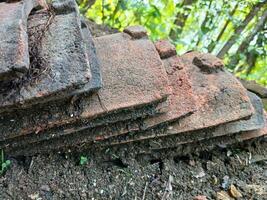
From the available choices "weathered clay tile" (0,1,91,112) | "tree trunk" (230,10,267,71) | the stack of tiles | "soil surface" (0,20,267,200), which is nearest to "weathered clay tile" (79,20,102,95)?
the stack of tiles

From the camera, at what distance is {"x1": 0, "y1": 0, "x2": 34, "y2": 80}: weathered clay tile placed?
5.30 feet

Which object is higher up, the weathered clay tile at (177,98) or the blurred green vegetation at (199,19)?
the weathered clay tile at (177,98)

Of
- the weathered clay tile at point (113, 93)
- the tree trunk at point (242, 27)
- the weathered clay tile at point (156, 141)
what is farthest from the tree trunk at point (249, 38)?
the weathered clay tile at point (113, 93)

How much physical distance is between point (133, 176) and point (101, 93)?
51 cm

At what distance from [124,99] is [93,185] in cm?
50

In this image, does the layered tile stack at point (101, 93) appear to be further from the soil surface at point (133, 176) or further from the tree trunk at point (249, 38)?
the tree trunk at point (249, 38)

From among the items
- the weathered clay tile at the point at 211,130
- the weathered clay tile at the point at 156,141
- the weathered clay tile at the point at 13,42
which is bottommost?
the weathered clay tile at the point at 156,141

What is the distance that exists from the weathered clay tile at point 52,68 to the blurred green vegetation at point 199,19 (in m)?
1.73

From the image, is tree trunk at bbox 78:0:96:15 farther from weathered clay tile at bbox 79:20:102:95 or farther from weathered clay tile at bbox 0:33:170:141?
weathered clay tile at bbox 79:20:102:95

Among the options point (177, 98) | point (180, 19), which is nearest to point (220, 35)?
point (180, 19)

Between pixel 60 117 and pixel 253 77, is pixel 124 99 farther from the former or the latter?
pixel 253 77

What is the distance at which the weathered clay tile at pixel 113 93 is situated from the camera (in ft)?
6.38

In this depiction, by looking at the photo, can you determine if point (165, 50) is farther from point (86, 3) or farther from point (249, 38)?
point (249, 38)

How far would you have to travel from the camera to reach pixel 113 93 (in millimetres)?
2107
